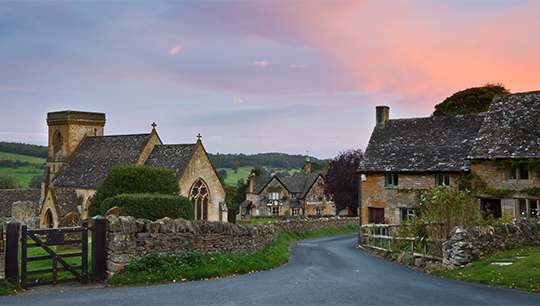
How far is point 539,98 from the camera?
25.0m

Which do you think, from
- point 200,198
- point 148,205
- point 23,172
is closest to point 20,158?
point 23,172

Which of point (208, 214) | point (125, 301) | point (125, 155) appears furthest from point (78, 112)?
point (125, 301)

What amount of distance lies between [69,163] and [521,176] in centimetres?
3710

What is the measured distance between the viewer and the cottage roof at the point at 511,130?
22.9 m

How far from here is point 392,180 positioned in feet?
91.7

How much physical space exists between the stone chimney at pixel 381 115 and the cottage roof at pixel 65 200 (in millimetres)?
25756

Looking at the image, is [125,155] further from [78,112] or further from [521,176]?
[521,176]

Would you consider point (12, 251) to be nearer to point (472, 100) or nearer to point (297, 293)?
point (297, 293)

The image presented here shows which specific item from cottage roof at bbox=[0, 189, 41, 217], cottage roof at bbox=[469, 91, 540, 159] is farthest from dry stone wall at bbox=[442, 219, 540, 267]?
cottage roof at bbox=[0, 189, 41, 217]

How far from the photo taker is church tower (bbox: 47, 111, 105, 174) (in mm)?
41750

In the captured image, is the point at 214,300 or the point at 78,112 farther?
the point at 78,112

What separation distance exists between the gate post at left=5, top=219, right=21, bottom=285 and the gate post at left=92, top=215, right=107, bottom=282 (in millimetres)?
1780

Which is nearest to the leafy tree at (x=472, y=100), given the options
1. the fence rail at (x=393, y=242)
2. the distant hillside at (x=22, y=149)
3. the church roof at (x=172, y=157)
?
the fence rail at (x=393, y=242)

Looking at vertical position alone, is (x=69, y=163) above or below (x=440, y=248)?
above
